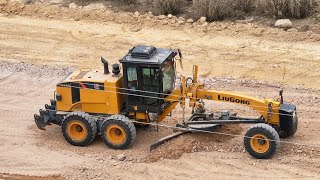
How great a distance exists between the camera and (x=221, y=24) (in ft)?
69.6

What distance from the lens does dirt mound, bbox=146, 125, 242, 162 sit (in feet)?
44.7

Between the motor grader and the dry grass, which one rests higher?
the dry grass

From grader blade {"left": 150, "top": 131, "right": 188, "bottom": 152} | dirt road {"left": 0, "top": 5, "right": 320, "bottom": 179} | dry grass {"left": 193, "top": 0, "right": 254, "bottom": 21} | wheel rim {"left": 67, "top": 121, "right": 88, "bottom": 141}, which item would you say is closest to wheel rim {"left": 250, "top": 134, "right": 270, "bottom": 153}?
dirt road {"left": 0, "top": 5, "right": 320, "bottom": 179}

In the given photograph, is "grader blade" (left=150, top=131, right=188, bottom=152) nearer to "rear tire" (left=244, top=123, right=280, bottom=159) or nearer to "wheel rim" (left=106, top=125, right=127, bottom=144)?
"wheel rim" (left=106, top=125, right=127, bottom=144)

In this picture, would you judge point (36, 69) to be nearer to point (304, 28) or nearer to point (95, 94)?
point (95, 94)

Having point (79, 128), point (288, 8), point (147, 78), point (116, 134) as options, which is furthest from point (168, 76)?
point (288, 8)

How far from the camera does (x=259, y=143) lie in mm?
13203

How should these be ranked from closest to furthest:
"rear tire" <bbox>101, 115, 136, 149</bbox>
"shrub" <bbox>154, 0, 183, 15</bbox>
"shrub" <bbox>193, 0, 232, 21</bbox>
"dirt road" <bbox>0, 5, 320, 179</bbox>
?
"dirt road" <bbox>0, 5, 320, 179</bbox>, "rear tire" <bbox>101, 115, 136, 149</bbox>, "shrub" <bbox>193, 0, 232, 21</bbox>, "shrub" <bbox>154, 0, 183, 15</bbox>

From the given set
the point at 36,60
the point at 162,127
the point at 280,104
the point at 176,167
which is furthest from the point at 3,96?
the point at 280,104

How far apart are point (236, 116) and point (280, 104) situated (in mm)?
1187

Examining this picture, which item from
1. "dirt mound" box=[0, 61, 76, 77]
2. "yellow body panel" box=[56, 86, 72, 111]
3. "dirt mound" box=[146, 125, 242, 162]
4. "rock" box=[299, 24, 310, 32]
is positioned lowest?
"dirt mound" box=[146, 125, 242, 162]

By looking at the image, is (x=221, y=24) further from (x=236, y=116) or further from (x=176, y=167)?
(x=176, y=167)

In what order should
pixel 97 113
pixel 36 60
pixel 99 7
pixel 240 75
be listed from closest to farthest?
pixel 97 113 < pixel 240 75 < pixel 36 60 < pixel 99 7

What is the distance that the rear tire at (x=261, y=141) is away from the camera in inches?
514
